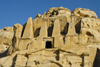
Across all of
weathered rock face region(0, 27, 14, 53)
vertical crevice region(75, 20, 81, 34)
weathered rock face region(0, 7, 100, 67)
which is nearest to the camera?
weathered rock face region(0, 7, 100, 67)

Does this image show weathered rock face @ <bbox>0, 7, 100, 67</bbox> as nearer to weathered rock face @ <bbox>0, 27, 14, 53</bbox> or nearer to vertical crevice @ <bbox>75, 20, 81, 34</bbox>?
vertical crevice @ <bbox>75, 20, 81, 34</bbox>

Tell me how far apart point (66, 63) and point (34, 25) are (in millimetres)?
8324

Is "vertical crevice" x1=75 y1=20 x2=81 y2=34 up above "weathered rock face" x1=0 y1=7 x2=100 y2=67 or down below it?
above

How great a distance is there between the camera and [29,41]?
24250mm

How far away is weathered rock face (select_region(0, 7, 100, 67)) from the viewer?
21328mm

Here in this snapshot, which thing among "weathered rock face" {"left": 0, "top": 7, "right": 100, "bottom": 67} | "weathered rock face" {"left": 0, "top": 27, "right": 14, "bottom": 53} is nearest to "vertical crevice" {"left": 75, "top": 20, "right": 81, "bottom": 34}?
"weathered rock face" {"left": 0, "top": 7, "right": 100, "bottom": 67}

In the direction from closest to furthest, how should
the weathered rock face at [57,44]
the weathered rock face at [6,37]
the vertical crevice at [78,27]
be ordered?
the weathered rock face at [57,44] < the vertical crevice at [78,27] < the weathered rock face at [6,37]

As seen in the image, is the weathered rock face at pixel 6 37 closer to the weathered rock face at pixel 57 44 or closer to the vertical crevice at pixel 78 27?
the weathered rock face at pixel 57 44

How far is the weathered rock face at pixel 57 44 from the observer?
21.3 meters

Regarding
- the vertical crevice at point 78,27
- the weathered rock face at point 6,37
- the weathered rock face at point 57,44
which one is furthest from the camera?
the weathered rock face at point 6,37

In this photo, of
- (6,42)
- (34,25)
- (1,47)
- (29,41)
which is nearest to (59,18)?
(34,25)

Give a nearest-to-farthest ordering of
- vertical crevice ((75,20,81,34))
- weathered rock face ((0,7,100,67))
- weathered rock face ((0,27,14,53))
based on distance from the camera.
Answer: weathered rock face ((0,7,100,67)) → vertical crevice ((75,20,81,34)) → weathered rock face ((0,27,14,53))

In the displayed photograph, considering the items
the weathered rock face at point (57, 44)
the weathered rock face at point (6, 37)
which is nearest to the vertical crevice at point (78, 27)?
the weathered rock face at point (57, 44)

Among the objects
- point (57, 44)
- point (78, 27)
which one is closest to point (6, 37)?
point (57, 44)
